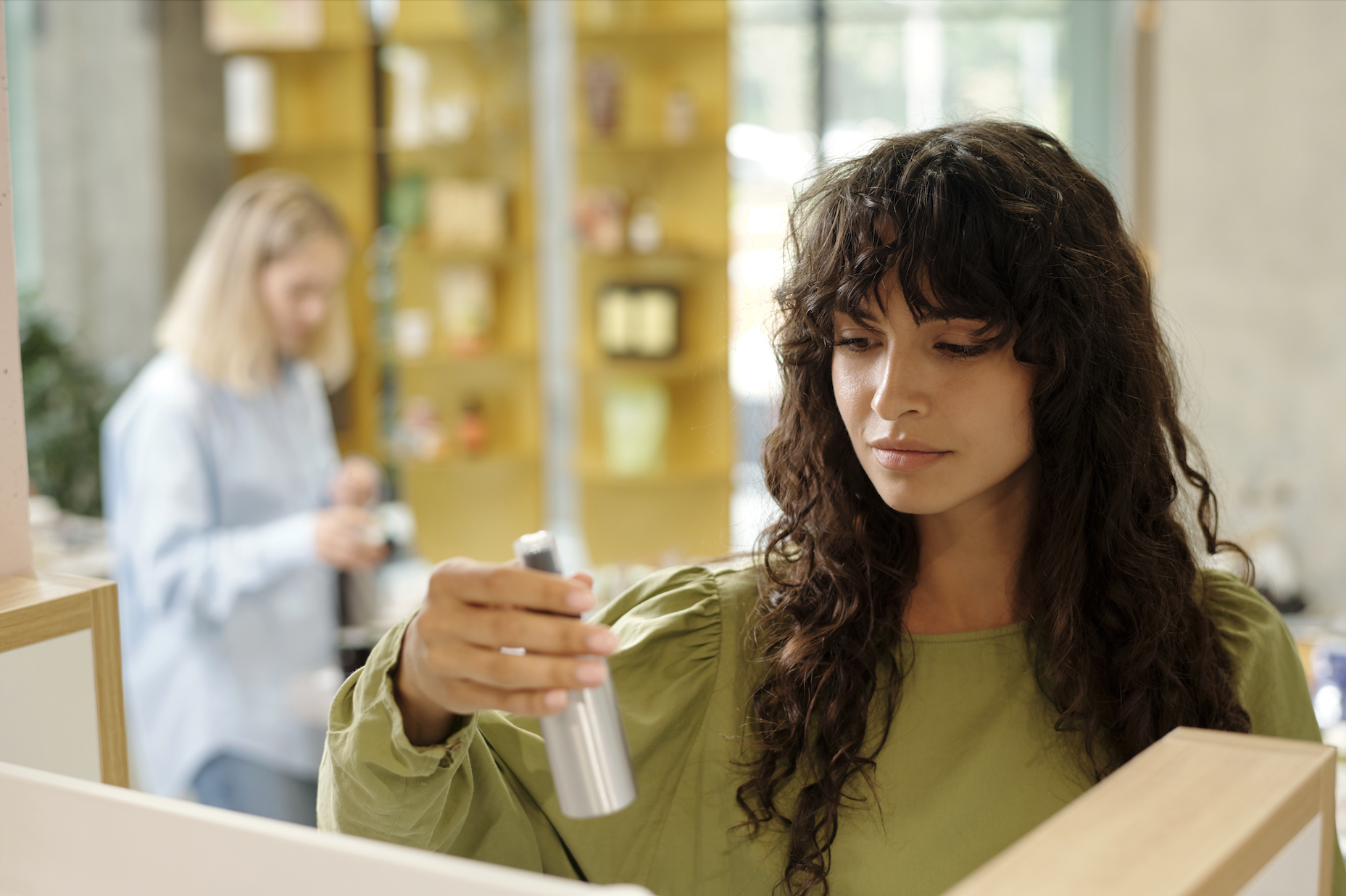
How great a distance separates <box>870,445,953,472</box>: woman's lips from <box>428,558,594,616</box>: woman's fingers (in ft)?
1.53

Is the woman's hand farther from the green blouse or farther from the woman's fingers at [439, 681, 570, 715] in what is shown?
the green blouse

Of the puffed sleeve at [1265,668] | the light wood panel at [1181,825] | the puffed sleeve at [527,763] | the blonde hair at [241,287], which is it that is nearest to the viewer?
the light wood panel at [1181,825]

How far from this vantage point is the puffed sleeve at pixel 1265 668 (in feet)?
3.92

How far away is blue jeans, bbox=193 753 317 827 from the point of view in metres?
2.51

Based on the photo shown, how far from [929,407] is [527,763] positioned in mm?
478

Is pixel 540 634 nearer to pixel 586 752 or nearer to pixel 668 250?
pixel 586 752

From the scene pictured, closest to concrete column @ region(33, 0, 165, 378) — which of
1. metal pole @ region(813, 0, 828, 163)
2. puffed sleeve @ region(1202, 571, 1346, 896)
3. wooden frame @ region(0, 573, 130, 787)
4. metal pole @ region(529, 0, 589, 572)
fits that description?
metal pole @ region(529, 0, 589, 572)

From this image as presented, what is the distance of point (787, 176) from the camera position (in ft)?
21.9

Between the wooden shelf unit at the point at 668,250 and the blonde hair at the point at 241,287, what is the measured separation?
88.3 inches

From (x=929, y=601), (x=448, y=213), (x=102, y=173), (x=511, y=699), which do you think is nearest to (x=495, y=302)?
(x=448, y=213)

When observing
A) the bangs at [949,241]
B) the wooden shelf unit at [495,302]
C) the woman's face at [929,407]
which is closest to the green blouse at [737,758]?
the woman's face at [929,407]

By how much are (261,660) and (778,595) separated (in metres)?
1.73

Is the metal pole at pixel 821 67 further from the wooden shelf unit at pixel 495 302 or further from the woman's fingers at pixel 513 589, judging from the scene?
the woman's fingers at pixel 513 589

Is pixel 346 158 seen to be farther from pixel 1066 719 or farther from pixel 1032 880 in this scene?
pixel 1032 880
